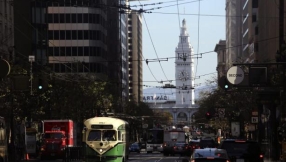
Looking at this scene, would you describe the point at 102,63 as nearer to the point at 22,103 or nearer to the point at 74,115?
the point at 74,115


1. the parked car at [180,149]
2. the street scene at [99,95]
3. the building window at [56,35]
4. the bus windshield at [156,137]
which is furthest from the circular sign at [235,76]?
the building window at [56,35]

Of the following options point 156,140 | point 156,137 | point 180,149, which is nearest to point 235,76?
point 180,149

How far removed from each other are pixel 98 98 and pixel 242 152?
190ft

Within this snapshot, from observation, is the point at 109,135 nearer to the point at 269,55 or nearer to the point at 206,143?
the point at 206,143

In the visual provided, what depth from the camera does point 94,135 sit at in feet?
141

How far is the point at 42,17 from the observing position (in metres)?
112

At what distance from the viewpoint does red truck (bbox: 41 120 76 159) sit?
6253 cm

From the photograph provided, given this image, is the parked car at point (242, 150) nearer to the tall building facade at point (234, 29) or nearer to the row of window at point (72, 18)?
the row of window at point (72, 18)

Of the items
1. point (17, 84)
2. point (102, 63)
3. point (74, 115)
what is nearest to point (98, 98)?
point (74, 115)

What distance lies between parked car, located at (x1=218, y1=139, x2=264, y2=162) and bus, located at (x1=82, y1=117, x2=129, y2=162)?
12.3 meters

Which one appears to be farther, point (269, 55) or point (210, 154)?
point (269, 55)

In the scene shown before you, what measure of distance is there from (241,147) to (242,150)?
0.17m

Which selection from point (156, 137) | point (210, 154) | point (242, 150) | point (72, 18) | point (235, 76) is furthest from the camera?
point (72, 18)

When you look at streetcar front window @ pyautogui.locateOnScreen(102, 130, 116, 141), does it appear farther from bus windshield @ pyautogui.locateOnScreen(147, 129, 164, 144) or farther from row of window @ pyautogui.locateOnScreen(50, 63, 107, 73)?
row of window @ pyautogui.locateOnScreen(50, 63, 107, 73)
